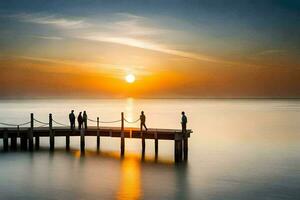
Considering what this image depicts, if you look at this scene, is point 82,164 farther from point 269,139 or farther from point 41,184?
point 269,139

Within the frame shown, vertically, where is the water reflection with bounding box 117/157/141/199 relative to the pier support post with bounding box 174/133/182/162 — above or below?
below

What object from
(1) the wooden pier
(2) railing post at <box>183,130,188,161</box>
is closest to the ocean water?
(2) railing post at <box>183,130,188,161</box>

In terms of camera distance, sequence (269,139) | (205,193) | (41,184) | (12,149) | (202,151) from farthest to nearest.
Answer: (269,139) < (202,151) < (12,149) < (41,184) < (205,193)

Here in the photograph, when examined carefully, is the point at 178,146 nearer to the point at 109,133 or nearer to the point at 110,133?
the point at 110,133

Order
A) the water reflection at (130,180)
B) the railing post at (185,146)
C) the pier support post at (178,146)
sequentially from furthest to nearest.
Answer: the railing post at (185,146)
the pier support post at (178,146)
the water reflection at (130,180)

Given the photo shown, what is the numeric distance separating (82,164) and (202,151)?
16056 millimetres

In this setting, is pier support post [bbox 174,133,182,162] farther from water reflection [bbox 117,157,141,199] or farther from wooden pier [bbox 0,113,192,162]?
water reflection [bbox 117,157,141,199]

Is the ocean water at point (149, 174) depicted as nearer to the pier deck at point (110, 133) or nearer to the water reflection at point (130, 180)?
the water reflection at point (130, 180)

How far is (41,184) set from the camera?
28484 mm

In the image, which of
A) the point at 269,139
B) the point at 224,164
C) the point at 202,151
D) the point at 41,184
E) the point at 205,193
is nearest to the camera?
the point at 205,193

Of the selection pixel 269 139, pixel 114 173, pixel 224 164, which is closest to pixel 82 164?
pixel 114 173

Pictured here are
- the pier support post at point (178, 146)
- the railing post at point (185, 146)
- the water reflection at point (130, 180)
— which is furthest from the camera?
the railing post at point (185, 146)

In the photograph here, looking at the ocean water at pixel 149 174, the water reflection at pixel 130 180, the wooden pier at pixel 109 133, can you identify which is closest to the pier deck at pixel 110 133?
the wooden pier at pixel 109 133

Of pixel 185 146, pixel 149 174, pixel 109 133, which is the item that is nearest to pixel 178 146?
pixel 185 146
